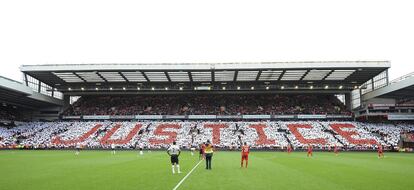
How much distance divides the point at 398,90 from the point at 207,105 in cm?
3432

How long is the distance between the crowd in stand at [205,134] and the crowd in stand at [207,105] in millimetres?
4217

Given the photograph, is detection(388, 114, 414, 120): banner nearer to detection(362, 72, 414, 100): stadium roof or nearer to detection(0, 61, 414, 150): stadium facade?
detection(0, 61, 414, 150): stadium facade

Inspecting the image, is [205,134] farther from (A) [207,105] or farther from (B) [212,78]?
(A) [207,105]

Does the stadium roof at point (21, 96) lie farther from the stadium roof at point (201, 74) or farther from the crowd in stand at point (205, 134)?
the crowd in stand at point (205, 134)

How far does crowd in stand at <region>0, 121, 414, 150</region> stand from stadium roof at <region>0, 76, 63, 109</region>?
14.2ft

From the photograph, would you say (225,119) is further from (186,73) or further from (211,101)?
(186,73)

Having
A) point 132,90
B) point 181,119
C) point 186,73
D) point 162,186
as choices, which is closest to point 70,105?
point 132,90

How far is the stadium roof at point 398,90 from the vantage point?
4838 centimetres

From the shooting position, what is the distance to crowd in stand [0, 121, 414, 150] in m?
53.8

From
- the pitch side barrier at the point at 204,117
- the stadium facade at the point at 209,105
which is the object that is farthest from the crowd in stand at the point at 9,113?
the pitch side barrier at the point at 204,117

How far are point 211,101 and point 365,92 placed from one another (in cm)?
2964

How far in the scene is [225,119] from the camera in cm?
6644

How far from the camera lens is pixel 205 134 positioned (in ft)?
192

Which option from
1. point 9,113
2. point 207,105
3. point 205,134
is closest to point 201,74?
point 205,134
